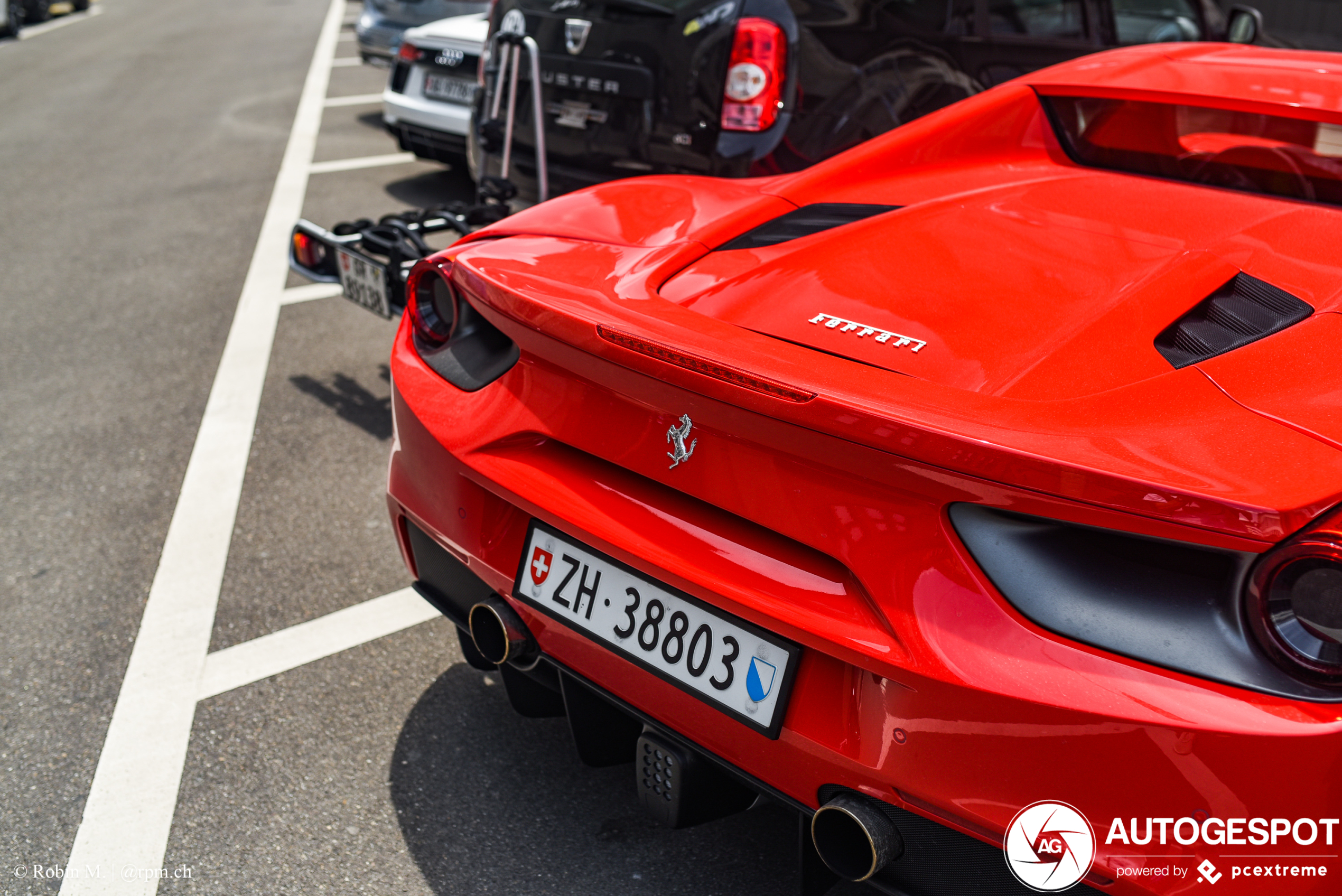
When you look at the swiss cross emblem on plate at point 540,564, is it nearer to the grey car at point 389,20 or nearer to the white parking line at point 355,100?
the grey car at point 389,20

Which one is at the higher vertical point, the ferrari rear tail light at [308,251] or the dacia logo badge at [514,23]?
the dacia logo badge at [514,23]

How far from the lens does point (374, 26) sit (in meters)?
10.5

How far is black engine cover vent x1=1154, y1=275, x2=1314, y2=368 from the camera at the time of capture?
1.61 meters

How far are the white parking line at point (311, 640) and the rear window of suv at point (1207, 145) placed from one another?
1.95 meters

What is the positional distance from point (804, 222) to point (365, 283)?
2047 millimetres

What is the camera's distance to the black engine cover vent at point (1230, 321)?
161 cm

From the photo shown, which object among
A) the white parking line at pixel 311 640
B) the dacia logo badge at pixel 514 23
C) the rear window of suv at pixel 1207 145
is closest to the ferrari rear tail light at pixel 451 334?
the white parking line at pixel 311 640

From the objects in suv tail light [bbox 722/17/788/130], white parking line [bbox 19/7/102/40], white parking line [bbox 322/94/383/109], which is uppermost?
suv tail light [bbox 722/17/788/130]

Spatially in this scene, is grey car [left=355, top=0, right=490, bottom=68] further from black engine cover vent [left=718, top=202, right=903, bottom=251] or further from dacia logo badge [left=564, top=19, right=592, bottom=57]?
black engine cover vent [left=718, top=202, right=903, bottom=251]

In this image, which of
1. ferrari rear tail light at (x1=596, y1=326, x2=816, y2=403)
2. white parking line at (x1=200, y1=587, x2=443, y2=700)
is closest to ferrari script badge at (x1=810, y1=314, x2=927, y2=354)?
ferrari rear tail light at (x1=596, y1=326, x2=816, y2=403)

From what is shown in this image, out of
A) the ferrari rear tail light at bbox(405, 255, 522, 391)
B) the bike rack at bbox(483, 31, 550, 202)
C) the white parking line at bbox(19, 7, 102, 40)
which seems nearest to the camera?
the ferrari rear tail light at bbox(405, 255, 522, 391)

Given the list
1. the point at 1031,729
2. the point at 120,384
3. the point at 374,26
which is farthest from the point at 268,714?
the point at 374,26

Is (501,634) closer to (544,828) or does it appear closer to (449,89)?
→ (544,828)

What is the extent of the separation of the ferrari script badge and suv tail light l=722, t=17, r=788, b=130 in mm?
2424
